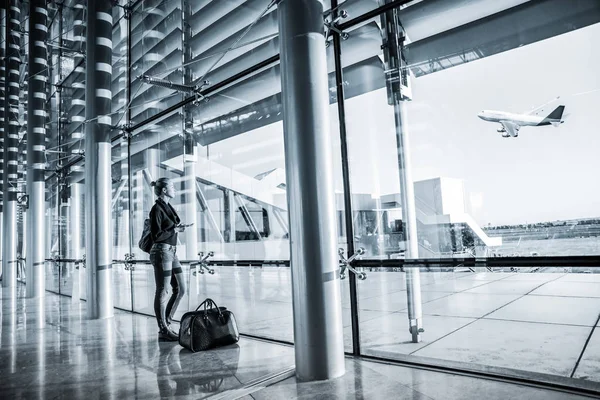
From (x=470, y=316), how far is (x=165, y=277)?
11.6 feet

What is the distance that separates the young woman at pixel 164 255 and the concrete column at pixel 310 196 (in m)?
1.93

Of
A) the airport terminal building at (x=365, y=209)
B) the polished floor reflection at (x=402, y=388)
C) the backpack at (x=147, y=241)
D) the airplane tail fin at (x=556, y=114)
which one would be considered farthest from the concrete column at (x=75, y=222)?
the airplane tail fin at (x=556, y=114)

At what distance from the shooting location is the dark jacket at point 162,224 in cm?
474

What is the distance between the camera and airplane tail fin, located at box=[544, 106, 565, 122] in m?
3.29

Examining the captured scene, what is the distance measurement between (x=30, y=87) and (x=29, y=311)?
19.8 ft

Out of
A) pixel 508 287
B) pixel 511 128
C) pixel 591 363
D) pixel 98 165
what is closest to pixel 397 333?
pixel 591 363

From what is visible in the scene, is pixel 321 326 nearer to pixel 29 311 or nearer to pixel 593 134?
pixel 593 134

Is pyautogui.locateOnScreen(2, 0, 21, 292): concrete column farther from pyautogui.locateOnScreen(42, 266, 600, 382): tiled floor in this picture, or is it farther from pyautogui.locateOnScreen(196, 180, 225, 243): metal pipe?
pyautogui.locateOnScreen(196, 180, 225, 243): metal pipe

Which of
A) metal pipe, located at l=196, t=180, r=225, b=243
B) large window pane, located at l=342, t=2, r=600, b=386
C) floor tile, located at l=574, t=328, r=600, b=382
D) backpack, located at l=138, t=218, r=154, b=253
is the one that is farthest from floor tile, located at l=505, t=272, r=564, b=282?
backpack, located at l=138, t=218, r=154, b=253

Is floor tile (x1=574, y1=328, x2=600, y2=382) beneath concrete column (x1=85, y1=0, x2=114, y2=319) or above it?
beneath

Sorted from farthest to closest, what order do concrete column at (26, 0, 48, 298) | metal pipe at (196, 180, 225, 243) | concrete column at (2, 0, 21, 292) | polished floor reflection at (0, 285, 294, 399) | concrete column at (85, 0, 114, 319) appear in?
1. concrete column at (2, 0, 21, 292)
2. concrete column at (26, 0, 48, 298)
3. concrete column at (85, 0, 114, 319)
4. metal pipe at (196, 180, 225, 243)
5. polished floor reflection at (0, 285, 294, 399)

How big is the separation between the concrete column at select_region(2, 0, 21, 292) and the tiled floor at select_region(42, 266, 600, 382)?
19.6ft

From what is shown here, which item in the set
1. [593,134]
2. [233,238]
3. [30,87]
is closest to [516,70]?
[593,134]

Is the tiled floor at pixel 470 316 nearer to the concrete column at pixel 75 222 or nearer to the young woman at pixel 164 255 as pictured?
the young woman at pixel 164 255
